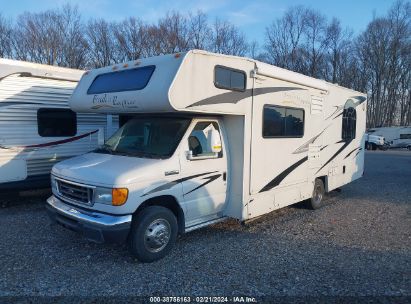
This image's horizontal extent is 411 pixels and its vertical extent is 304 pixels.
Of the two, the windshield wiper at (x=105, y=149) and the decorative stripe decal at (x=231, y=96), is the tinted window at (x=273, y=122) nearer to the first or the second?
the decorative stripe decal at (x=231, y=96)

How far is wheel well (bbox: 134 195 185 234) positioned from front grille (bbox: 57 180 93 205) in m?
0.69

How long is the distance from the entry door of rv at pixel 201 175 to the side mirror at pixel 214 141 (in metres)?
0.05

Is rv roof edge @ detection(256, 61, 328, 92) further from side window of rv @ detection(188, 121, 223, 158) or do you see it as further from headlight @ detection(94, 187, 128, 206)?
headlight @ detection(94, 187, 128, 206)

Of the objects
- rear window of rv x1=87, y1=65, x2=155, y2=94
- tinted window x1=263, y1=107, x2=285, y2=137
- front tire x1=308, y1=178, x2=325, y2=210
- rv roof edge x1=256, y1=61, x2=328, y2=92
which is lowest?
front tire x1=308, y1=178, x2=325, y2=210

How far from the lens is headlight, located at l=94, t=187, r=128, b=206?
14.8 feet

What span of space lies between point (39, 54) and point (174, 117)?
39.8m

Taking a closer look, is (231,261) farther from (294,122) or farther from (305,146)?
(305,146)

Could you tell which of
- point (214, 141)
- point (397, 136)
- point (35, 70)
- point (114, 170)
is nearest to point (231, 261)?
point (214, 141)

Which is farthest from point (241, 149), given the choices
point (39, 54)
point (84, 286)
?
point (39, 54)

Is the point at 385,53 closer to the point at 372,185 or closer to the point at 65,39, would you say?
the point at 65,39

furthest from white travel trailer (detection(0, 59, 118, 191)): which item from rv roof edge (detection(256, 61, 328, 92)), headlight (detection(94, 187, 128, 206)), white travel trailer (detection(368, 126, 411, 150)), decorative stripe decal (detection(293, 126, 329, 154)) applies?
white travel trailer (detection(368, 126, 411, 150))

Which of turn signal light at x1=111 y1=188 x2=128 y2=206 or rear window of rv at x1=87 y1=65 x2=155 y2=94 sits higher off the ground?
rear window of rv at x1=87 y1=65 x2=155 y2=94

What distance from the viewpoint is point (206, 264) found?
4996mm

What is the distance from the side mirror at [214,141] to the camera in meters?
5.55
